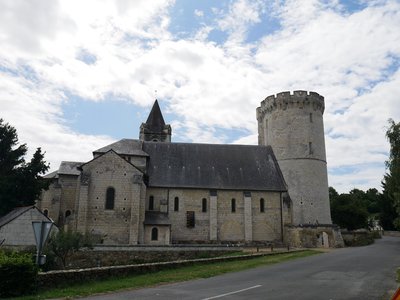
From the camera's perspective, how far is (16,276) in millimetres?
9781

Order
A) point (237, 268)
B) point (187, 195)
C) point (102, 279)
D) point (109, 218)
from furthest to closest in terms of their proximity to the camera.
Answer: point (187, 195) < point (109, 218) < point (237, 268) < point (102, 279)

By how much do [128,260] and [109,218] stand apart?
22.6 ft

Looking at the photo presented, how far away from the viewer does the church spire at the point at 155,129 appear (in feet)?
158

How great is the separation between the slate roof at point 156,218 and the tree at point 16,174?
30.9 feet

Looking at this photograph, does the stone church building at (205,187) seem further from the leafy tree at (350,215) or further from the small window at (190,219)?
the leafy tree at (350,215)

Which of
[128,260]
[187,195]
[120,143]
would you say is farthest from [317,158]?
[128,260]

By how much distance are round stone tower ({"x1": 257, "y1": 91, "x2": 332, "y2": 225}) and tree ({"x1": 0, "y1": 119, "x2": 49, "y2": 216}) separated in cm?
2360

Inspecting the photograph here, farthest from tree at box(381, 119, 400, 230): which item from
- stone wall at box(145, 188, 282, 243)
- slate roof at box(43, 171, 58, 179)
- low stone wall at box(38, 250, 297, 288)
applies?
slate roof at box(43, 171, 58, 179)

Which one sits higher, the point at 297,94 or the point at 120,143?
the point at 297,94

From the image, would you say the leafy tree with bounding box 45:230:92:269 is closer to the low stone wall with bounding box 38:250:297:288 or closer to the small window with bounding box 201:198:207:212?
the low stone wall with bounding box 38:250:297:288

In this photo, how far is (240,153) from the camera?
127 ft

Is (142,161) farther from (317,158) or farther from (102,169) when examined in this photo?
(317,158)

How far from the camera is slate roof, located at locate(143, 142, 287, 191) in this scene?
34688 millimetres

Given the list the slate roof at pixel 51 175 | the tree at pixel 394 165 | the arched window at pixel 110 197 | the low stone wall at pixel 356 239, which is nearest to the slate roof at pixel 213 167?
the arched window at pixel 110 197
